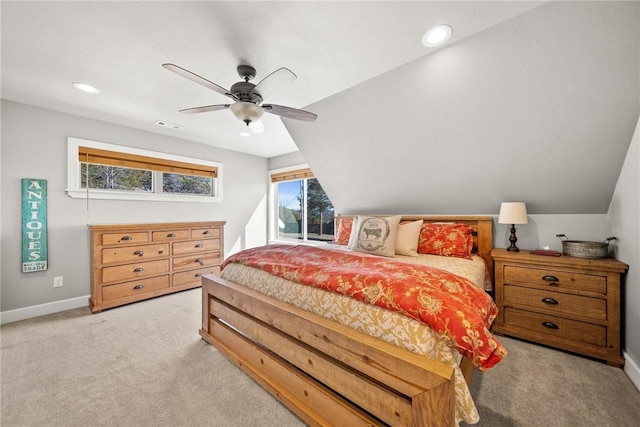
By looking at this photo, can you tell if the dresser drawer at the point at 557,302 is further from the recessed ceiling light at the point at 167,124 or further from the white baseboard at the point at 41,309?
the white baseboard at the point at 41,309

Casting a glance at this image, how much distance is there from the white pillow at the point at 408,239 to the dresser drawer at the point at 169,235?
9.52 ft

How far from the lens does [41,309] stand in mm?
2840

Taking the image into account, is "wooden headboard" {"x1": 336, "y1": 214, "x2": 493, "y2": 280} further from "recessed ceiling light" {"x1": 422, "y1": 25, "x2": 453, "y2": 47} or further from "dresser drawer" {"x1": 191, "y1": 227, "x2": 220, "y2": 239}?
"dresser drawer" {"x1": 191, "y1": 227, "x2": 220, "y2": 239}

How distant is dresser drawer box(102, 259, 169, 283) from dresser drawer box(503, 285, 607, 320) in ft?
13.0

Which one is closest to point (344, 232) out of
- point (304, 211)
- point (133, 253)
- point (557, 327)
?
point (304, 211)

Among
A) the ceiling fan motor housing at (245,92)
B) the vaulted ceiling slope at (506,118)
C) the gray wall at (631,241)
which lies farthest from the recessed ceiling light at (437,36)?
the gray wall at (631,241)

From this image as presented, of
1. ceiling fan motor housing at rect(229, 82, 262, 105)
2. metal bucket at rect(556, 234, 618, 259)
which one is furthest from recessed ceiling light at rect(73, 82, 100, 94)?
metal bucket at rect(556, 234, 618, 259)

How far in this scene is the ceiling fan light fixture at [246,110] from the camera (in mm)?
1849

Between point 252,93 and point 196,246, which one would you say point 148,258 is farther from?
point 252,93

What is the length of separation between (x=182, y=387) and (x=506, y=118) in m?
3.10

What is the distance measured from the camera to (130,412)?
4.81ft

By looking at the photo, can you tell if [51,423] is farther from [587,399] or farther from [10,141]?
[587,399]

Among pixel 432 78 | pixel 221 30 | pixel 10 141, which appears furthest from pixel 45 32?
pixel 432 78

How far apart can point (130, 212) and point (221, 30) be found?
9.70ft
